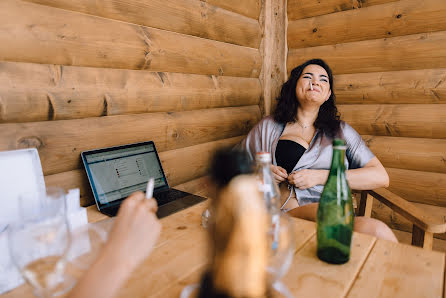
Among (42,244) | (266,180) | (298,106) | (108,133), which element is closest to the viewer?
(42,244)

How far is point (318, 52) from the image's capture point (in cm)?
242

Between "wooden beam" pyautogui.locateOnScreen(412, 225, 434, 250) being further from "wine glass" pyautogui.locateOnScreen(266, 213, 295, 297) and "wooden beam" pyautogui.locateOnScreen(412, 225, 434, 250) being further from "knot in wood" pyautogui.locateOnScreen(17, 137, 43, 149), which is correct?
"knot in wood" pyautogui.locateOnScreen(17, 137, 43, 149)

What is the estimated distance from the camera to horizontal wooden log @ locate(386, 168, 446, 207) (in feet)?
6.78

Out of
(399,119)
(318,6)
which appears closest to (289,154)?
(399,119)

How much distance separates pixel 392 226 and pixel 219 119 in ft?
4.98

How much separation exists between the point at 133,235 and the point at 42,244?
26cm

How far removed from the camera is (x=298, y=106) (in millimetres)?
2039

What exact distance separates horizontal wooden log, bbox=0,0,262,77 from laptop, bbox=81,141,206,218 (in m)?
0.42

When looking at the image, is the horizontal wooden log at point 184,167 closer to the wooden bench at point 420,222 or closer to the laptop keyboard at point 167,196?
the laptop keyboard at point 167,196

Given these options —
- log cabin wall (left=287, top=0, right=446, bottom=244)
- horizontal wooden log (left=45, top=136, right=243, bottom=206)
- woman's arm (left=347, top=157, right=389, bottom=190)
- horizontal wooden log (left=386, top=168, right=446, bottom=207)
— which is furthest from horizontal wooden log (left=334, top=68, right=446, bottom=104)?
horizontal wooden log (left=45, top=136, right=243, bottom=206)

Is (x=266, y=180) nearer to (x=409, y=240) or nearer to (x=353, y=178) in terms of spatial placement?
(x=353, y=178)

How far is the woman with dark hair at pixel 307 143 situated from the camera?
1.67 m

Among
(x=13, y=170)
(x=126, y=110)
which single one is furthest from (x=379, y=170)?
(x=13, y=170)

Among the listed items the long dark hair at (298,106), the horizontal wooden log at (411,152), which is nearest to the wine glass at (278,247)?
the long dark hair at (298,106)
